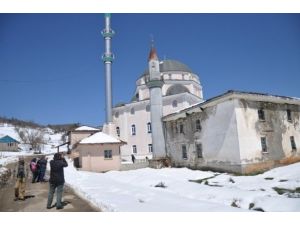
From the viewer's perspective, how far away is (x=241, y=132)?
53.0ft

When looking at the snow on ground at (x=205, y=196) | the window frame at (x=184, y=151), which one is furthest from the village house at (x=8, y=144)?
the snow on ground at (x=205, y=196)

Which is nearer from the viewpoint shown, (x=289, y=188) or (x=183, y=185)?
(x=289, y=188)

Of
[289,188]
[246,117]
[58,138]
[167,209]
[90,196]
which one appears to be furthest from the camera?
[58,138]

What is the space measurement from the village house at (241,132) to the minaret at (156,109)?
2014 mm

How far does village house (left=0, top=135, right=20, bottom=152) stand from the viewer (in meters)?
35.7

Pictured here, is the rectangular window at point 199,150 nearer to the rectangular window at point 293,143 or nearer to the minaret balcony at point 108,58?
the rectangular window at point 293,143

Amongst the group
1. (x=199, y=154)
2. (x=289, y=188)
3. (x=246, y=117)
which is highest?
(x=246, y=117)

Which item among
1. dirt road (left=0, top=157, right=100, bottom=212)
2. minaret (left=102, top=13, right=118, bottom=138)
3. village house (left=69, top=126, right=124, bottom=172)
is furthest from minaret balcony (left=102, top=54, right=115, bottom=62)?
dirt road (left=0, top=157, right=100, bottom=212)

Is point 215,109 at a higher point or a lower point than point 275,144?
higher

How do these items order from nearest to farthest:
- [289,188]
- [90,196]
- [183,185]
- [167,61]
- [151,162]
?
1. [90,196]
2. [289,188]
3. [183,185]
4. [151,162]
5. [167,61]
